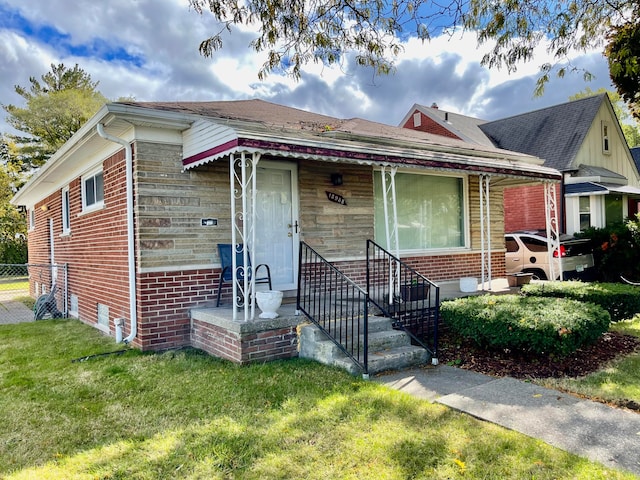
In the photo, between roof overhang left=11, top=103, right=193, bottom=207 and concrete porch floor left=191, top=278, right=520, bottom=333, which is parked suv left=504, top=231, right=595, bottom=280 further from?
roof overhang left=11, top=103, right=193, bottom=207

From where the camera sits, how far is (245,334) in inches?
188

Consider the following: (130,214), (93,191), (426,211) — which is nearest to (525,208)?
(426,211)

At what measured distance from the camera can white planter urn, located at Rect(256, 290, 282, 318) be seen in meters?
4.98

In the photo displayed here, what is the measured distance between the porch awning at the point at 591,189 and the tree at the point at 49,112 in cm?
2836

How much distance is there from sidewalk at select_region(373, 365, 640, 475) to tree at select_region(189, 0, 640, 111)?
4.38 m

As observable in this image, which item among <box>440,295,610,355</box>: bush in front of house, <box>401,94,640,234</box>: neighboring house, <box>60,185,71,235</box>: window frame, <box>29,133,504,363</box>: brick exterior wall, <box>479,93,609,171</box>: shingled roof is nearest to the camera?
<box>440,295,610,355</box>: bush in front of house

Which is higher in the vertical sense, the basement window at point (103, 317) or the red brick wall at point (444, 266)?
the red brick wall at point (444, 266)

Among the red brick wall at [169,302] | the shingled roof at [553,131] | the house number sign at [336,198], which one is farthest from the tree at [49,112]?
the red brick wall at [169,302]

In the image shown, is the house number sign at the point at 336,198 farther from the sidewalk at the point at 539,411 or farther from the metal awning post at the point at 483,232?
the sidewalk at the point at 539,411

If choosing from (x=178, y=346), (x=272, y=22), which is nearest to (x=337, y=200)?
(x=272, y=22)

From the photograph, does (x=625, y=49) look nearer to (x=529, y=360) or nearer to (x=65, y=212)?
(x=529, y=360)

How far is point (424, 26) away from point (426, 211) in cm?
355

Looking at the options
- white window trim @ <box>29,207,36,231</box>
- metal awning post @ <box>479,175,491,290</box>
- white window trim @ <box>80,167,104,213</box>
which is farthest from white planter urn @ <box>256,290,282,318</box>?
white window trim @ <box>29,207,36,231</box>

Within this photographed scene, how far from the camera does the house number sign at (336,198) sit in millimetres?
6964
